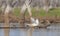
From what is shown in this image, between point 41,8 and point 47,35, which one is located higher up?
point 41,8

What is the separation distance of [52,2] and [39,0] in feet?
5.49

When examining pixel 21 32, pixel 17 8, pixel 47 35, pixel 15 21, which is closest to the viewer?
pixel 47 35

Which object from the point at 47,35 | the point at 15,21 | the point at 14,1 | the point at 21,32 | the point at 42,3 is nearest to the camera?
the point at 47,35

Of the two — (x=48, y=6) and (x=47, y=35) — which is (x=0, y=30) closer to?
(x=47, y=35)

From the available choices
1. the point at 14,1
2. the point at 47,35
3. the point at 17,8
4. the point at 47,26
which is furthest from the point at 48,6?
the point at 47,35

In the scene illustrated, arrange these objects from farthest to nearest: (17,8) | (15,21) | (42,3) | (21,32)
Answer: (42,3) < (17,8) < (15,21) < (21,32)

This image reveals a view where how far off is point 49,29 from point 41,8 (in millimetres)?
8789

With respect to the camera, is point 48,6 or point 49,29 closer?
point 49,29

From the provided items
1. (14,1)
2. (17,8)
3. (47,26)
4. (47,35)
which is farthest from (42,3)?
(47,35)

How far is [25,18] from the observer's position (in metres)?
16.8

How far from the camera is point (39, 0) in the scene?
22.6m

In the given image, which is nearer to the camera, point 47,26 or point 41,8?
point 47,26

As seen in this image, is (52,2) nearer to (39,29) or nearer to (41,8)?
(41,8)

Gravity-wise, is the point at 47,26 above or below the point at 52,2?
below
